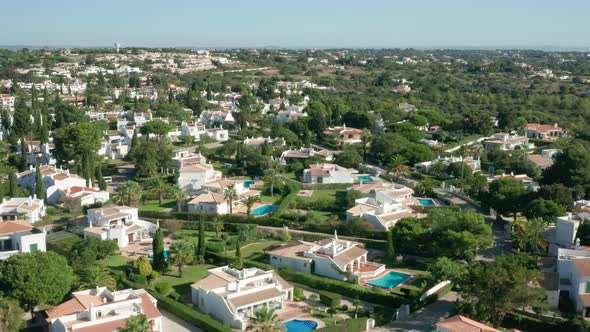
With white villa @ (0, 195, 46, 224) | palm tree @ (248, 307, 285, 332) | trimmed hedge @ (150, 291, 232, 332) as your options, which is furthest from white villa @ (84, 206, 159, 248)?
palm tree @ (248, 307, 285, 332)

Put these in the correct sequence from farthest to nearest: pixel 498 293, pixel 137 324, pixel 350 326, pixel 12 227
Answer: pixel 12 227, pixel 350 326, pixel 498 293, pixel 137 324

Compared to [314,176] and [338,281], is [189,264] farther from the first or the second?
[314,176]

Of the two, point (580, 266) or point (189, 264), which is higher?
point (580, 266)

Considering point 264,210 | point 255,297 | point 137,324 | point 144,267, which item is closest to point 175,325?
point 255,297

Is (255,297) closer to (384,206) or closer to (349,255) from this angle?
(349,255)

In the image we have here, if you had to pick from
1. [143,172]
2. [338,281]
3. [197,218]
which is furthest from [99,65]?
[338,281]

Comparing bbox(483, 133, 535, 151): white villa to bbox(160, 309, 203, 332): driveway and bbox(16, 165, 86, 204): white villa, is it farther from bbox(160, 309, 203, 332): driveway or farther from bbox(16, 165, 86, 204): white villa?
bbox(160, 309, 203, 332): driveway

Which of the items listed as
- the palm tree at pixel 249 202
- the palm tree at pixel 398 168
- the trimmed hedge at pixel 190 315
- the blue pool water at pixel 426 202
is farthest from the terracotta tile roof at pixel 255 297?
the palm tree at pixel 398 168
